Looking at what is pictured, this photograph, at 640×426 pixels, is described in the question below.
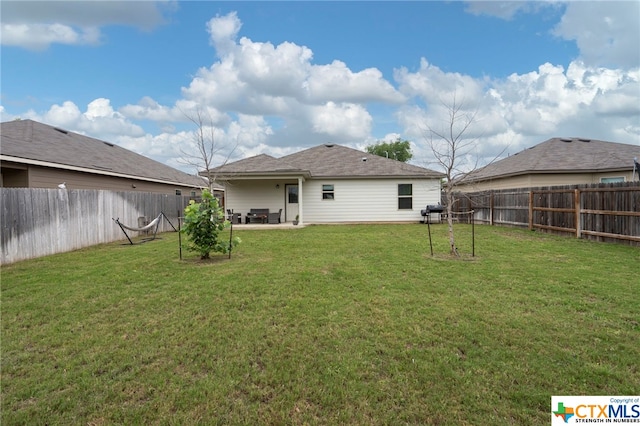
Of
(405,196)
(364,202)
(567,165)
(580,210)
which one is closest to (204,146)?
(364,202)

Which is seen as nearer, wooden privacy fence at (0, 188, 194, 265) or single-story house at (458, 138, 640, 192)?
wooden privacy fence at (0, 188, 194, 265)

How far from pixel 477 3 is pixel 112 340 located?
12294mm

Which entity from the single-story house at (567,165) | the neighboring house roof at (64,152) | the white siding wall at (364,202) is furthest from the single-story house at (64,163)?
the single-story house at (567,165)

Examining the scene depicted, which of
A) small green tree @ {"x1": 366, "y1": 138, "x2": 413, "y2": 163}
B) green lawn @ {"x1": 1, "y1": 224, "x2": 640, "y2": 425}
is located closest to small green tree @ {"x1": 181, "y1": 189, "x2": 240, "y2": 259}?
green lawn @ {"x1": 1, "y1": 224, "x2": 640, "y2": 425}

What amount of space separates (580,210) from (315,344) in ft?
34.8

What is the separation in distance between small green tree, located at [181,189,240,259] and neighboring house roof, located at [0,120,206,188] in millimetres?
6698

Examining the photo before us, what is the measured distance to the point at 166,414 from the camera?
2.22m

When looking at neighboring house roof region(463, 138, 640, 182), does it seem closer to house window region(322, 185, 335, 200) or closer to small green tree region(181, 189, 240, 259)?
house window region(322, 185, 335, 200)

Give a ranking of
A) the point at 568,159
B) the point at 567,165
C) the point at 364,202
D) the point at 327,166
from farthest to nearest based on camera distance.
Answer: the point at 327,166, the point at 364,202, the point at 568,159, the point at 567,165

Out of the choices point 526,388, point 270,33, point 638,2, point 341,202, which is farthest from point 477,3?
point 526,388

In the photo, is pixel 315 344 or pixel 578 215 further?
pixel 578 215

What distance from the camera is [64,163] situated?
A: 11328 mm

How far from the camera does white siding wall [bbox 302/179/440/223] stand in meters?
16.9

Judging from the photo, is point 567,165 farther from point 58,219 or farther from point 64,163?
point 64,163
